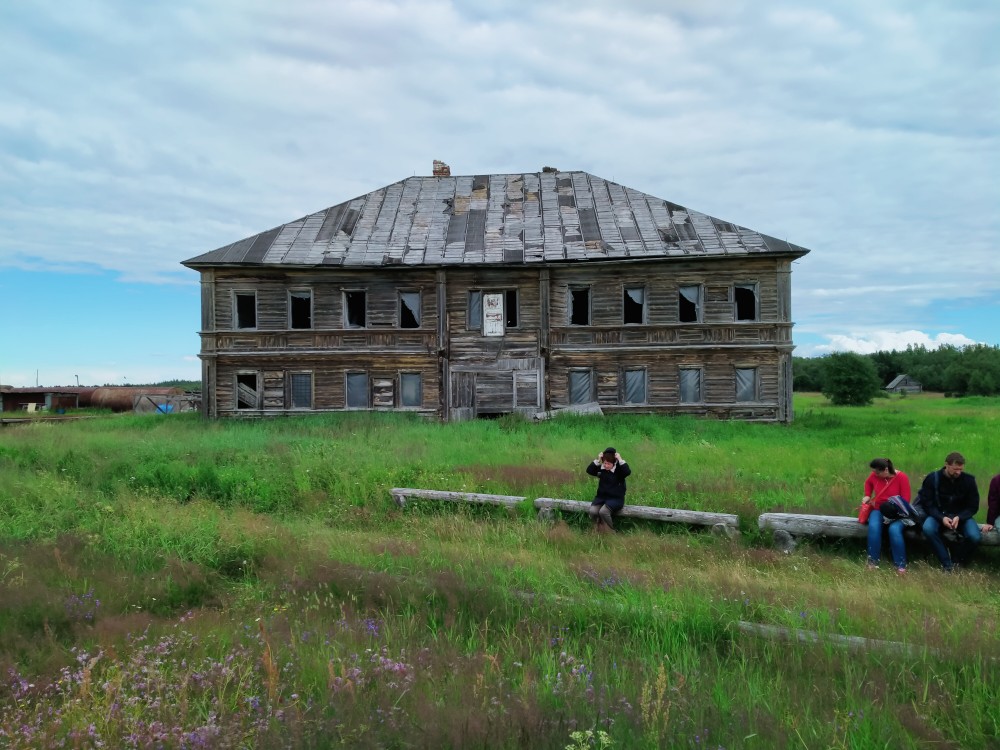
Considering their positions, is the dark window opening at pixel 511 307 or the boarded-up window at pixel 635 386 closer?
the boarded-up window at pixel 635 386

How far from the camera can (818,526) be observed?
760 cm

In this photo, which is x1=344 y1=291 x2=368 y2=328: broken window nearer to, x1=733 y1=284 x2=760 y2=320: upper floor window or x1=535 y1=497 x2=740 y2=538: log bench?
x1=733 y1=284 x2=760 y2=320: upper floor window

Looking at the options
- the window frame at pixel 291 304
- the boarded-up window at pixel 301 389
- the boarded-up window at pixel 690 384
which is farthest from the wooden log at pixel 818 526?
the window frame at pixel 291 304

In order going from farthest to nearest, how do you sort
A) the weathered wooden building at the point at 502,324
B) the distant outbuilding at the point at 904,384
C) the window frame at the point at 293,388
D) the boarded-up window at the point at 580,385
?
1. the distant outbuilding at the point at 904,384
2. the window frame at the point at 293,388
3. the boarded-up window at the point at 580,385
4. the weathered wooden building at the point at 502,324

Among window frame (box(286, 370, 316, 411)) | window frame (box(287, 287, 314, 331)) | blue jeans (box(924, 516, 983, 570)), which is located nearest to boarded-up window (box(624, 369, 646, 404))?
window frame (box(286, 370, 316, 411))

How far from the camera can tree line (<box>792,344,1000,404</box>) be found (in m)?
42.4

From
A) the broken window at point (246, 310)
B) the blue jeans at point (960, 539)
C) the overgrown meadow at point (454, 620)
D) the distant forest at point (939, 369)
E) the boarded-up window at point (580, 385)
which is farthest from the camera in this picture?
the distant forest at point (939, 369)

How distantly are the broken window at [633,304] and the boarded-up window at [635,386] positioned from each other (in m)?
1.99

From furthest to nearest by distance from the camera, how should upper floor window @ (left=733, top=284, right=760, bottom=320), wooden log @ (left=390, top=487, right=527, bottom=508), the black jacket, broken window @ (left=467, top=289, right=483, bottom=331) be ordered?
1. broken window @ (left=467, top=289, right=483, bottom=331)
2. upper floor window @ (left=733, top=284, right=760, bottom=320)
3. wooden log @ (left=390, top=487, right=527, bottom=508)
4. the black jacket

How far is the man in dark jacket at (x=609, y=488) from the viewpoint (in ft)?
28.0

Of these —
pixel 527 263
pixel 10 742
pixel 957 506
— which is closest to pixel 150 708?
pixel 10 742

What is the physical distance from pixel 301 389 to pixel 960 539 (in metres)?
21.4

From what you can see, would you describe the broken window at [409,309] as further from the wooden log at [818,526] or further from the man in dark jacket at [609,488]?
the wooden log at [818,526]

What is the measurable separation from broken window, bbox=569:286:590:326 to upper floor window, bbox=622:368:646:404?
102 inches
